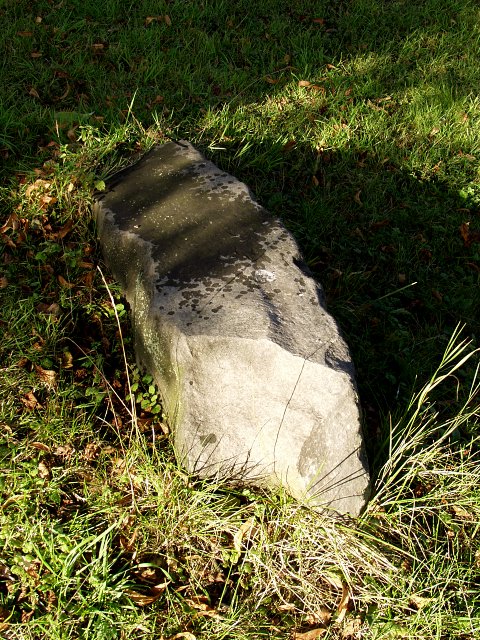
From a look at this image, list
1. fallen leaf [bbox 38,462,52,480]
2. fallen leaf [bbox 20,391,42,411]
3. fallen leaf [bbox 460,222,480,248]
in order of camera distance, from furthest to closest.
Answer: fallen leaf [bbox 460,222,480,248], fallen leaf [bbox 20,391,42,411], fallen leaf [bbox 38,462,52,480]

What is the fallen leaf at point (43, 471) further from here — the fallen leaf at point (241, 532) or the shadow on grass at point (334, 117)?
the shadow on grass at point (334, 117)

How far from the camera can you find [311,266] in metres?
3.65

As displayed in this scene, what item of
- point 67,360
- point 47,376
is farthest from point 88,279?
point 47,376

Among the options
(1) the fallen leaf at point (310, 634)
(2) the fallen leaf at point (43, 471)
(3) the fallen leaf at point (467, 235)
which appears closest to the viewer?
(1) the fallen leaf at point (310, 634)

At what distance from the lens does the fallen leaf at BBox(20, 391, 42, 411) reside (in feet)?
8.46

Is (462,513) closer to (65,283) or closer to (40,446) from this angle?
(40,446)

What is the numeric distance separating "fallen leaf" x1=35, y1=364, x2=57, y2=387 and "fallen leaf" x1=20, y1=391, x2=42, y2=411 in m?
0.08

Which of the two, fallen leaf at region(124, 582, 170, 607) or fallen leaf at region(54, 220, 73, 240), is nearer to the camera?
fallen leaf at region(124, 582, 170, 607)

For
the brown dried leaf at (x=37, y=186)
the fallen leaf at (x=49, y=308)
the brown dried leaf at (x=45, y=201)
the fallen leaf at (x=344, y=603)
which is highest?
the brown dried leaf at (x=37, y=186)

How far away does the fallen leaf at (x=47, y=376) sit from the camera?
105 inches

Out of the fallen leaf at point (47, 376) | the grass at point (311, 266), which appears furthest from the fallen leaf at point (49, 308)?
the fallen leaf at point (47, 376)

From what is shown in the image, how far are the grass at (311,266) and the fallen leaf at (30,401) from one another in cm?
3

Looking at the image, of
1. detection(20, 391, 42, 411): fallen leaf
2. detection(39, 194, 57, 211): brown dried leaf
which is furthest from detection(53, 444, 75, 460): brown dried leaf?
detection(39, 194, 57, 211): brown dried leaf

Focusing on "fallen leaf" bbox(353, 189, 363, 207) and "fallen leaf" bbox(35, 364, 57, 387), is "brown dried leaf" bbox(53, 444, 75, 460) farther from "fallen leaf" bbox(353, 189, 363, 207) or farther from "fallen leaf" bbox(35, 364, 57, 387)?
"fallen leaf" bbox(353, 189, 363, 207)
